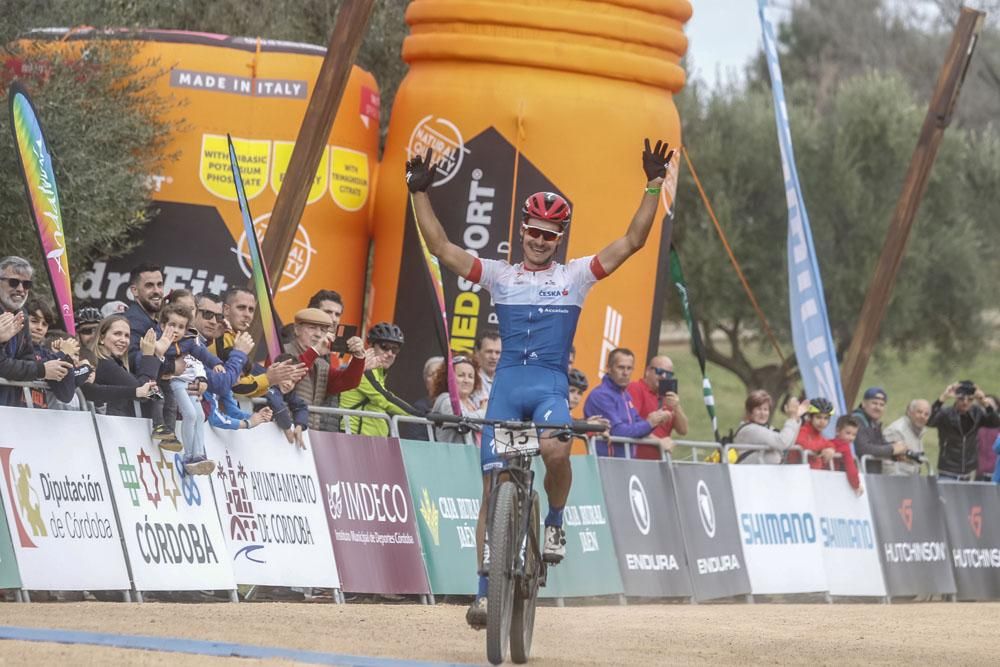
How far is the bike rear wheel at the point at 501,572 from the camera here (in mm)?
8836

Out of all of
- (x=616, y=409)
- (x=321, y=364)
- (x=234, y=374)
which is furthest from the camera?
(x=616, y=409)

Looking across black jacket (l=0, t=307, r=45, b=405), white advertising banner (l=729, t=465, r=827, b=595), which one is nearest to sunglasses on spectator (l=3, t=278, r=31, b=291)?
black jacket (l=0, t=307, r=45, b=405)

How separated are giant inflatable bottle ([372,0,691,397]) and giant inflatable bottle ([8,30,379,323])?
0.66 metres

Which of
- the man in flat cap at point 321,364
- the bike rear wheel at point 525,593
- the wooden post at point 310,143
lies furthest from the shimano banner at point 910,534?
the bike rear wheel at point 525,593

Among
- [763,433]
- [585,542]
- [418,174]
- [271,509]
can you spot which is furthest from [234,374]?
[763,433]

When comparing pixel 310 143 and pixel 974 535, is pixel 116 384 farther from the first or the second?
pixel 974 535

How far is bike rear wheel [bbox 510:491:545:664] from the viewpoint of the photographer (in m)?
9.24

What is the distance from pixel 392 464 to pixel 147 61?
7.26m

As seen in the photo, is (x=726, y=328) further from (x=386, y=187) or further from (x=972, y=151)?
(x=386, y=187)

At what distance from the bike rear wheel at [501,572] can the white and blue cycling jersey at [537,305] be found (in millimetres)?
825

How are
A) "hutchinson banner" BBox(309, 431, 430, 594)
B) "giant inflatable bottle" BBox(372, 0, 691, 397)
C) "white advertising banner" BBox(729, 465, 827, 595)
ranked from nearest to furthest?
"hutchinson banner" BBox(309, 431, 430, 594) < "white advertising banner" BBox(729, 465, 827, 595) < "giant inflatable bottle" BBox(372, 0, 691, 397)

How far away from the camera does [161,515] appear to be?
38.2 feet

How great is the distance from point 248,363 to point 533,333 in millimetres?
3892

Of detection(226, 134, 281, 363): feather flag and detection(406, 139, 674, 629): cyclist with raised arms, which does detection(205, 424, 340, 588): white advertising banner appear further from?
detection(406, 139, 674, 629): cyclist with raised arms
